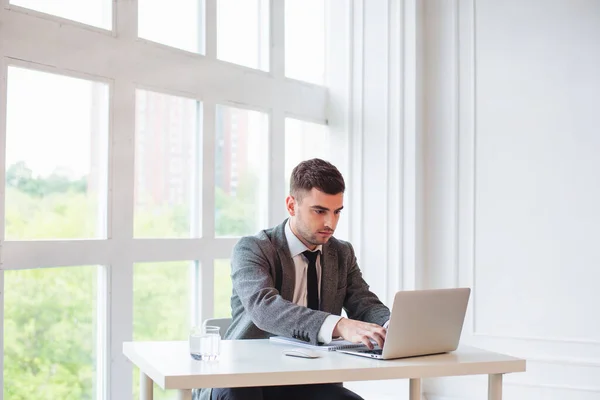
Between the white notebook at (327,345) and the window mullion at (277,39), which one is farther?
the window mullion at (277,39)

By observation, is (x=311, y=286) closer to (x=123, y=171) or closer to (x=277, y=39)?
(x=123, y=171)

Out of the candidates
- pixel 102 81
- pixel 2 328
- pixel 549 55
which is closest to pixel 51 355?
pixel 2 328

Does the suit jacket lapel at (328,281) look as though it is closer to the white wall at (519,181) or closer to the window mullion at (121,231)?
the window mullion at (121,231)

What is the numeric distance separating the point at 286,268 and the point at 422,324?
0.53 m

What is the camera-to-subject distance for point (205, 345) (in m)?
1.83

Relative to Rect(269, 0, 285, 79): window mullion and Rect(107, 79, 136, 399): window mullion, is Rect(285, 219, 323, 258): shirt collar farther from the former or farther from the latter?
Rect(269, 0, 285, 79): window mullion

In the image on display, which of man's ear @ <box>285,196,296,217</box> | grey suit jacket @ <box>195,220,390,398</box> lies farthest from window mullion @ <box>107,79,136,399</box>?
man's ear @ <box>285,196,296,217</box>

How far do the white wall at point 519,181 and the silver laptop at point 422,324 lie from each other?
73.6 inches

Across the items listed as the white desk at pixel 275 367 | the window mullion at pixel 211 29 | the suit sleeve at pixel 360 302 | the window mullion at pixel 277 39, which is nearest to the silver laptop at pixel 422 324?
the white desk at pixel 275 367

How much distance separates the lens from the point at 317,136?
421cm

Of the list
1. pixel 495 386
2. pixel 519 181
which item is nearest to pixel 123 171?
pixel 495 386

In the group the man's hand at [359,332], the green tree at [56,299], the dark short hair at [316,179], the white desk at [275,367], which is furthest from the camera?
the green tree at [56,299]

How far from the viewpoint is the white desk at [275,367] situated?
5.52ft

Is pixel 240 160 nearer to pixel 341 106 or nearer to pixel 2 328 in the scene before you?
pixel 341 106
